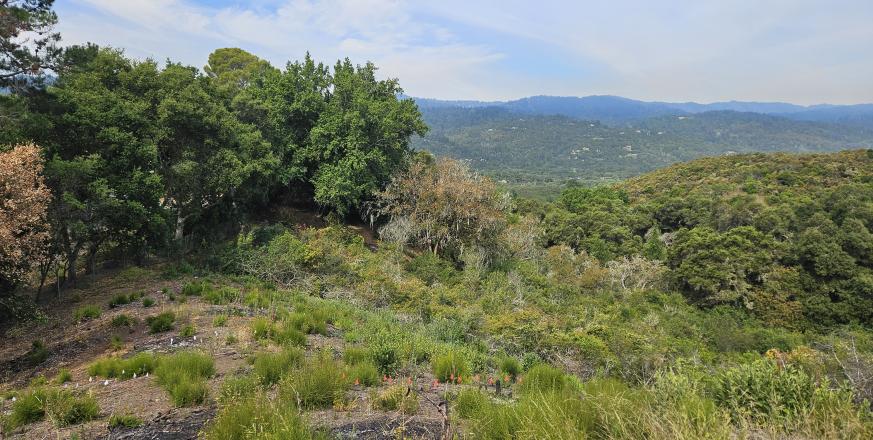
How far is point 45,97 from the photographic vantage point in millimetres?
10273

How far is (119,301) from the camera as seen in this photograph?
32.2 feet

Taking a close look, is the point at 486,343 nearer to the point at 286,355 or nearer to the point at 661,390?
the point at 286,355

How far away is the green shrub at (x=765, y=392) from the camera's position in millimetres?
3400

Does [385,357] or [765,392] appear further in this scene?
[385,357]

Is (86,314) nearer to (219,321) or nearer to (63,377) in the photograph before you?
(219,321)

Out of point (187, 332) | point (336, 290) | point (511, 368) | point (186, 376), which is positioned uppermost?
point (186, 376)

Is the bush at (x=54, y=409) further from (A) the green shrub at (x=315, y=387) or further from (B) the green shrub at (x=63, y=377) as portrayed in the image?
(A) the green shrub at (x=315, y=387)

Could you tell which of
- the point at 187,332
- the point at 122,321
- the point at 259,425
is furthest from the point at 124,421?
the point at 122,321

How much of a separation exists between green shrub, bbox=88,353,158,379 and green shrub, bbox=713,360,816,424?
6871 mm

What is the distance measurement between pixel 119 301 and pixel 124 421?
6.86 metres

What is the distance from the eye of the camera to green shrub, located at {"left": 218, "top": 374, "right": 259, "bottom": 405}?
428cm

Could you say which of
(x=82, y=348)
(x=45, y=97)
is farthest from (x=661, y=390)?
(x=45, y=97)

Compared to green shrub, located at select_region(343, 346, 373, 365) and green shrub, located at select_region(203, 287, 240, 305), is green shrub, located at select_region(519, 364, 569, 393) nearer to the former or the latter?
green shrub, located at select_region(343, 346, 373, 365)

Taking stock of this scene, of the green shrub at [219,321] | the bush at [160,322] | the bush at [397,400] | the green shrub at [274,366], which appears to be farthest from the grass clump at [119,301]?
the bush at [397,400]
